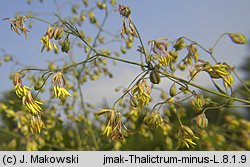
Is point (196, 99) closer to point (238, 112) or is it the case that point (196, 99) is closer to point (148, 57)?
point (148, 57)

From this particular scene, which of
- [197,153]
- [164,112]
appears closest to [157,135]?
[164,112]

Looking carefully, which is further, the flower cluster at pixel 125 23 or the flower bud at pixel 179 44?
the flower bud at pixel 179 44

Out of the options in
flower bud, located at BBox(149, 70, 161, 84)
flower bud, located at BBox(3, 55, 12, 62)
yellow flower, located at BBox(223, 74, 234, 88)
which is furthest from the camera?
flower bud, located at BBox(3, 55, 12, 62)

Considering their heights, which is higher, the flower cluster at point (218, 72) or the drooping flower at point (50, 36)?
the drooping flower at point (50, 36)

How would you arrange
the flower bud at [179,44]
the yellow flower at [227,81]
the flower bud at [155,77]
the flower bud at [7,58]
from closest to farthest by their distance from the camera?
the flower bud at [155,77] < the yellow flower at [227,81] < the flower bud at [179,44] < the flower bud at [7,58]

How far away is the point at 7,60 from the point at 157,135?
2.08 metres

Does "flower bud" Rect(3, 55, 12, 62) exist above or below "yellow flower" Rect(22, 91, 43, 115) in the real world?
above

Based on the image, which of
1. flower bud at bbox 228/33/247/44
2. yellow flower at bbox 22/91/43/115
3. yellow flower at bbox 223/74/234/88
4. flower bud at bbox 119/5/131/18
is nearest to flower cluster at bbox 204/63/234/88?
yellow flower at bbox 223/74/234/88

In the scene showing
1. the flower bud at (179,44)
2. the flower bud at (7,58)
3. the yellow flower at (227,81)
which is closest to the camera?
the yellow flower at (227,81)

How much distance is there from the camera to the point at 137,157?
1.75 meters

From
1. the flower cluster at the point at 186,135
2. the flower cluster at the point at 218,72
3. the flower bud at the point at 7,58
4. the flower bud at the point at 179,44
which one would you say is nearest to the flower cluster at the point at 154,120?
the flower cluster at the point at 186,135

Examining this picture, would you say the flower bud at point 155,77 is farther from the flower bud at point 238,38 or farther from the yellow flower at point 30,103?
the flower bud at point 238,38

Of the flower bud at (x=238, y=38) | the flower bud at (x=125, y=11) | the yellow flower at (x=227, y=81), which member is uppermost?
the flower bud at (x=125, y=11)

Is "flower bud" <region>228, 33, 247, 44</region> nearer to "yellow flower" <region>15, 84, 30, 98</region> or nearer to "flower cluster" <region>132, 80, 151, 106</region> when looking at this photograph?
"flower cluster" <region>132, 80, 151, 106</region>
